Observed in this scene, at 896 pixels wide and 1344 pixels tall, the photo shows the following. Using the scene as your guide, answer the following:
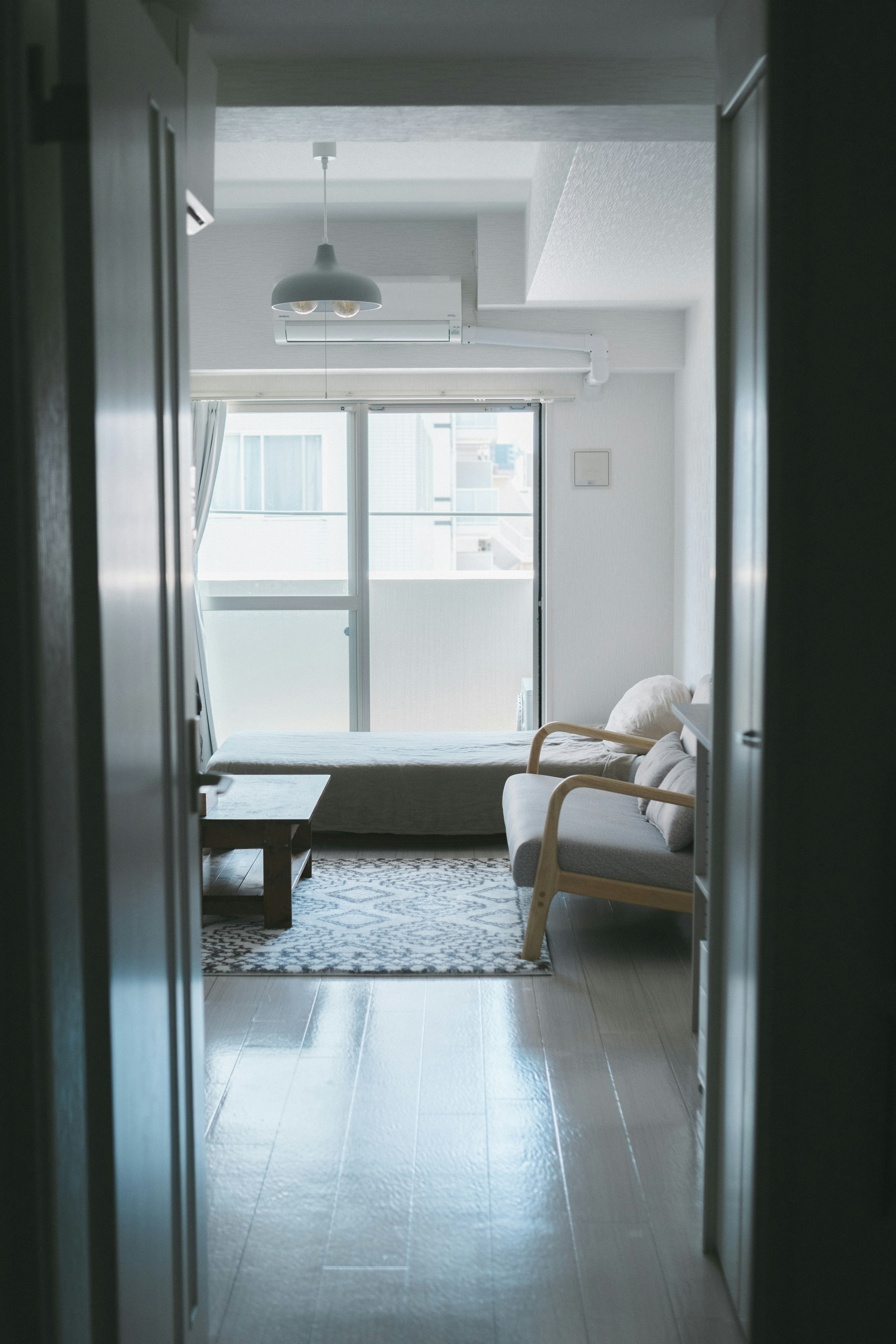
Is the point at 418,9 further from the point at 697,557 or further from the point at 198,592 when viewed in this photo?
the point at 198,592

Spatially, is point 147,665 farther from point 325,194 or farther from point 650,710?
point 325,194

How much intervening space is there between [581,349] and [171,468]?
4618mm

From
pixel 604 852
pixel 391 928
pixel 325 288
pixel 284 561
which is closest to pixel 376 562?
pixel 284 561

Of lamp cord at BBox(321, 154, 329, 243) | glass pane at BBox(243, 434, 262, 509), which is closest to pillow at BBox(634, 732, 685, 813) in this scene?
lamp cord at BBox(321, 154, 329, 243)

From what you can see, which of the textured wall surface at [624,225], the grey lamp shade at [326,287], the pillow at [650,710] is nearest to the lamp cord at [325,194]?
the grey lamp shade at [326,287]

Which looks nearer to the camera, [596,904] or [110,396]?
[110,396]

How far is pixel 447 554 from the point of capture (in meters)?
6.39

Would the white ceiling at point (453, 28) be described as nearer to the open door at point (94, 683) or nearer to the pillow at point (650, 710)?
the open door at point (94, 683)

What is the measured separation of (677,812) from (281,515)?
11.7ft

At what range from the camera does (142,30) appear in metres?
1.45

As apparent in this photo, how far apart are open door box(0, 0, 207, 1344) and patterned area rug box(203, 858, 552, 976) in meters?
1.87

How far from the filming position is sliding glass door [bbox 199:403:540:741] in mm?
6332

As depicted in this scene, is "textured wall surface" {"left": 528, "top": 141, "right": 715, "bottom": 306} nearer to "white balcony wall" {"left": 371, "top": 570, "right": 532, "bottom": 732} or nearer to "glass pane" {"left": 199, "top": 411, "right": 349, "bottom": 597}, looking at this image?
"glass pane" {"left": 199, "top": 411, "right": 349, "bottom": 597}

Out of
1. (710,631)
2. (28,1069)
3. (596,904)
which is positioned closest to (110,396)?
(28,1069)
